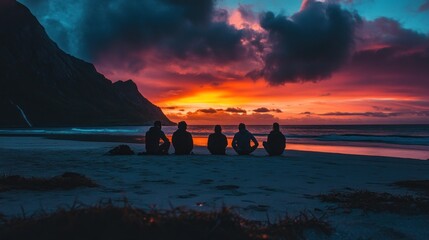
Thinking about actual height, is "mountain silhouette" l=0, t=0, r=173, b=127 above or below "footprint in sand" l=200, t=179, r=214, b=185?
above

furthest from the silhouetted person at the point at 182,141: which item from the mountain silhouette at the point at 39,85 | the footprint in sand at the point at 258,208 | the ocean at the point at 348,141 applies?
the mountain silhouette at the point at 39,85

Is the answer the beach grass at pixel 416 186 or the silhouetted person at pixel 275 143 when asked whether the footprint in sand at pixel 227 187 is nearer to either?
the beach grass at pixel 416 186

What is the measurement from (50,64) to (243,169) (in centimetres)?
15192

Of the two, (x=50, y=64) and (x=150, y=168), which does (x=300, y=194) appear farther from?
(x=50, y=64)

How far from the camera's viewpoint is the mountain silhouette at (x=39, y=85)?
122 m

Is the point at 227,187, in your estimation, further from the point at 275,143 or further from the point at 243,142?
the point at 275,143

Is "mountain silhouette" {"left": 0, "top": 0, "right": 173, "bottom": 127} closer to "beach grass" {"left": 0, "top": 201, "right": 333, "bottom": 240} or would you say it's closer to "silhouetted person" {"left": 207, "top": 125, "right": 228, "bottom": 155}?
"silhouetted person" {"left": 207, "top": 125, "right": 228, "bottom": 155}

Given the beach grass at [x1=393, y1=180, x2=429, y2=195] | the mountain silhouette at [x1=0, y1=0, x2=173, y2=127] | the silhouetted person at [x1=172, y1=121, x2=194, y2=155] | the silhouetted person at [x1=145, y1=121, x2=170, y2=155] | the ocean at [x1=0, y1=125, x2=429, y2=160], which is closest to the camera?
the beach grass at [x1=393, y1=180, x2=429, y2=195]

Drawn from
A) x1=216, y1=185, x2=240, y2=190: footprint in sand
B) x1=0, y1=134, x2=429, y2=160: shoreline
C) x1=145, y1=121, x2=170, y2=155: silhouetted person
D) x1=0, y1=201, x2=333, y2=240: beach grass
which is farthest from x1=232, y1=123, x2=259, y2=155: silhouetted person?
x1=0, y1=201, x2=333, y2=240: beach grass

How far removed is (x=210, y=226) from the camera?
2.66 m

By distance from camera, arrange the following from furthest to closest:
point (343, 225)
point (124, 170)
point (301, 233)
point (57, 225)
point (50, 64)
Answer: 1. point (50, 64)
2. point (124, 170)
3. point (343, 225)
4. point (301, 233)
5. point (57, 225)

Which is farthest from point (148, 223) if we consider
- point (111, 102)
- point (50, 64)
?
point (111, 102)

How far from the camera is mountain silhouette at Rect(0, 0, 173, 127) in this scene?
121694 mm

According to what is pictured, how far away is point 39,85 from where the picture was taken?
449 ft
